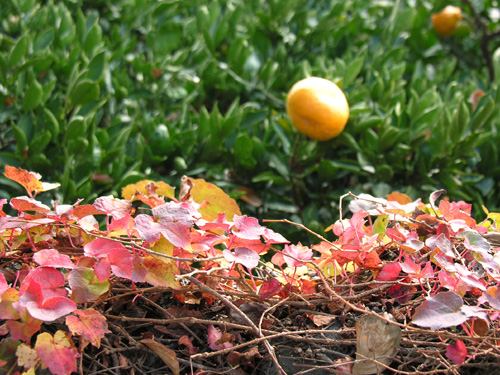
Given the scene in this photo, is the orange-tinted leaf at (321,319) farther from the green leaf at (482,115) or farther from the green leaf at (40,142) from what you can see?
the green leaf at (482,115)

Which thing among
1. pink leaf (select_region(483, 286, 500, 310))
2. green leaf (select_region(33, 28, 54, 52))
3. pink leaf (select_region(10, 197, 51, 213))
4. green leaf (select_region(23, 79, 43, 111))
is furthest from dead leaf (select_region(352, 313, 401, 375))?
green leaf (select_region(33, 28, 54, 52))

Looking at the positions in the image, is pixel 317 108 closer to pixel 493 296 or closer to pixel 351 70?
pixel 351 70

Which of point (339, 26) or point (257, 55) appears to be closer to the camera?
point (257, 55)

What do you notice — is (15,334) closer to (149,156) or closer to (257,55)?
(149,156)

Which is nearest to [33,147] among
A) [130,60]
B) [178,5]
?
[130,60]

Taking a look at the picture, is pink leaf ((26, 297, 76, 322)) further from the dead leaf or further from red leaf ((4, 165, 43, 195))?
the dead leaf

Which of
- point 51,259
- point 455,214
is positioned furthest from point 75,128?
point 455,214
